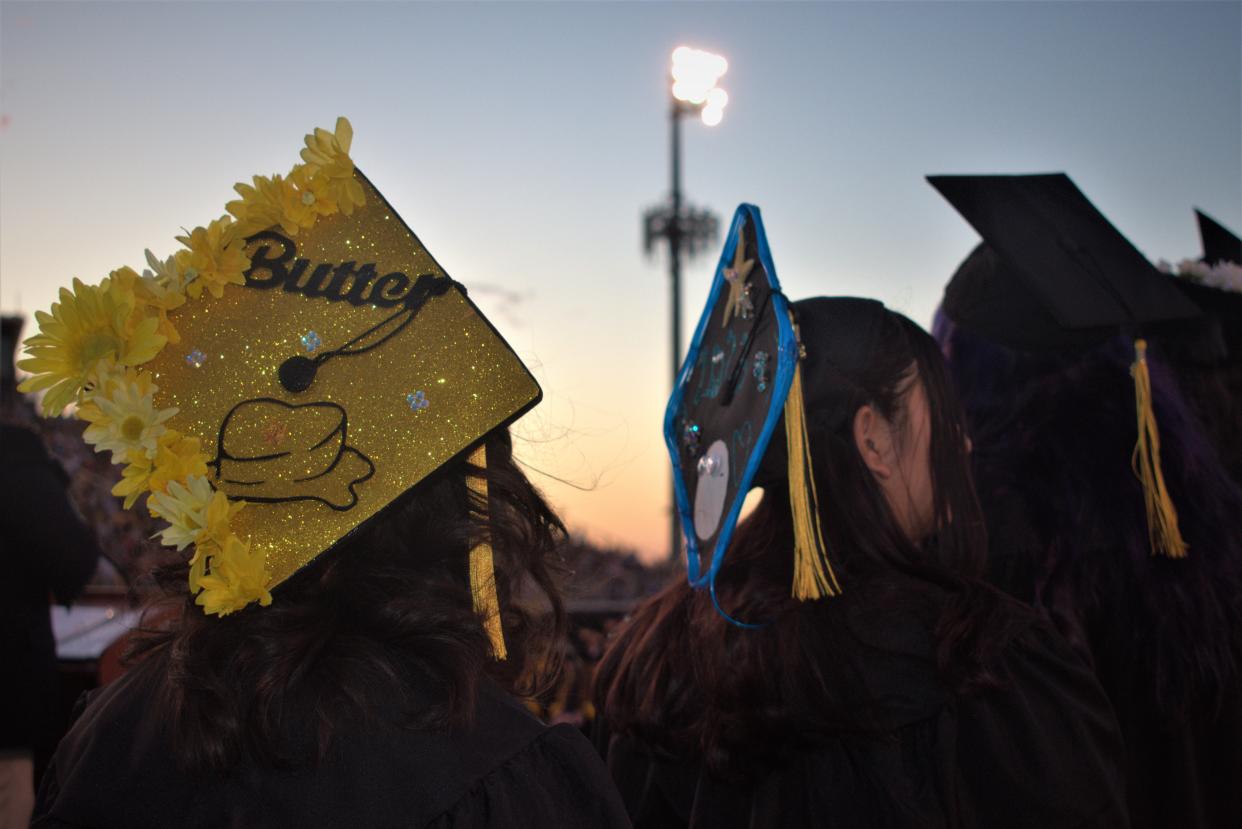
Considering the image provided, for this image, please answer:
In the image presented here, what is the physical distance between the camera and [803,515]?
5.62 feet

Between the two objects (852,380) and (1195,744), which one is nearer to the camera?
(852,380)

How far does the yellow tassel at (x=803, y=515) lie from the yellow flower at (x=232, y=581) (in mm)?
879

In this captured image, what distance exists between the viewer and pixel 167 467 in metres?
1.29

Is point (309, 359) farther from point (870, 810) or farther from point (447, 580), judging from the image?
point (870, 810)

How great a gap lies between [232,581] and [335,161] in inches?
23.9

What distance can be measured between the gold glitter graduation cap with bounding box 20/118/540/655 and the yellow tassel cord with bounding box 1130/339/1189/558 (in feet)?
4.92

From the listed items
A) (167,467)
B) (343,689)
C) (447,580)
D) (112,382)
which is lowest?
(343,689)

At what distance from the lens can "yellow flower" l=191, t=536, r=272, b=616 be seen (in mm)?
1255

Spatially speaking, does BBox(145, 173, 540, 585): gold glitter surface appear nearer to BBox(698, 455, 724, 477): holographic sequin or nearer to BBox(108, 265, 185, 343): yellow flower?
BBox(108, 265, 185, 343): yellow flower

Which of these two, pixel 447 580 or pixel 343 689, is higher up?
pixel 447 580

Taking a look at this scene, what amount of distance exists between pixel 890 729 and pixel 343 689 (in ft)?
3.02

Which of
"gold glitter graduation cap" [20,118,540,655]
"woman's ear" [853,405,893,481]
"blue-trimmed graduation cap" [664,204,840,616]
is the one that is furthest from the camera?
"woman's ear" [853,405,893,481]

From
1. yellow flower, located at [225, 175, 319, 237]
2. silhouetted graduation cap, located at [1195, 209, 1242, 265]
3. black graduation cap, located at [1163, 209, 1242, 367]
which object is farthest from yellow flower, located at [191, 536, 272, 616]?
silhouetted graduation cap, located at [1195, 209, 1242, 265]

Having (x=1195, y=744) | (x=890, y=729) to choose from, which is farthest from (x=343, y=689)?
(x=1195, y=744)
